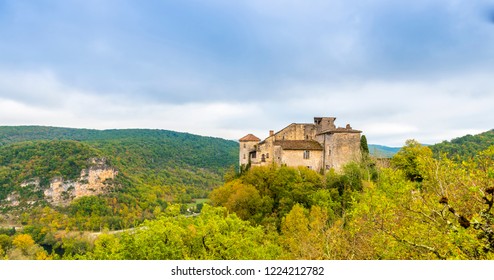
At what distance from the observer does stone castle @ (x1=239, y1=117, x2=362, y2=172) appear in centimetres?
3177

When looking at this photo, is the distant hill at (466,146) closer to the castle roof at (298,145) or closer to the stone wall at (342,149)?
the stone wall at (342,149)

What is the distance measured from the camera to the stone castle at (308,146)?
31.8m

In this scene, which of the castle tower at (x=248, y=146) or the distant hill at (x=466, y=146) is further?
the castle tower at (x=248, y=146)

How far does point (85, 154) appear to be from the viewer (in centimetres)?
9294

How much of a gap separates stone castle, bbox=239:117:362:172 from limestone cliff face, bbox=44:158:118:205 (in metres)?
66.9

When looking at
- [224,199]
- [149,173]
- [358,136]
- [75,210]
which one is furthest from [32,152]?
[358,136]

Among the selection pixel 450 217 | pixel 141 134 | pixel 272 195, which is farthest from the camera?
pixel 141 134

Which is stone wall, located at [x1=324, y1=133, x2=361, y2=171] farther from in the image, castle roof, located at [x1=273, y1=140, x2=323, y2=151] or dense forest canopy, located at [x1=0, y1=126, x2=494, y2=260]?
castle roof, located at [x1=273, y1=140, x2=323, y2=151]

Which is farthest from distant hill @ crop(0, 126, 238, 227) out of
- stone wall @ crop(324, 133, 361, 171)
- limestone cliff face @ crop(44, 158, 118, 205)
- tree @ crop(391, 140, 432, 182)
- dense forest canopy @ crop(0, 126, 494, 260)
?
tree @ crop(391, 140, 432, 182)

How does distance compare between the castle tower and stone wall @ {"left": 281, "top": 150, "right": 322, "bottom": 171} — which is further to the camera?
the castle tower

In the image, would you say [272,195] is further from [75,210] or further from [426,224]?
[75,210]

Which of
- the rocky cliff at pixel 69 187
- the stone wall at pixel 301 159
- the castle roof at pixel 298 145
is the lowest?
the rocky cliff at pixel 69 187

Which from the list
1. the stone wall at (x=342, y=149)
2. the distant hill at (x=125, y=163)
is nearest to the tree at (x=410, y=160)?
the stone wall at (x=342, y=149)

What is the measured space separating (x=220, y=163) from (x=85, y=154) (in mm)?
46305
